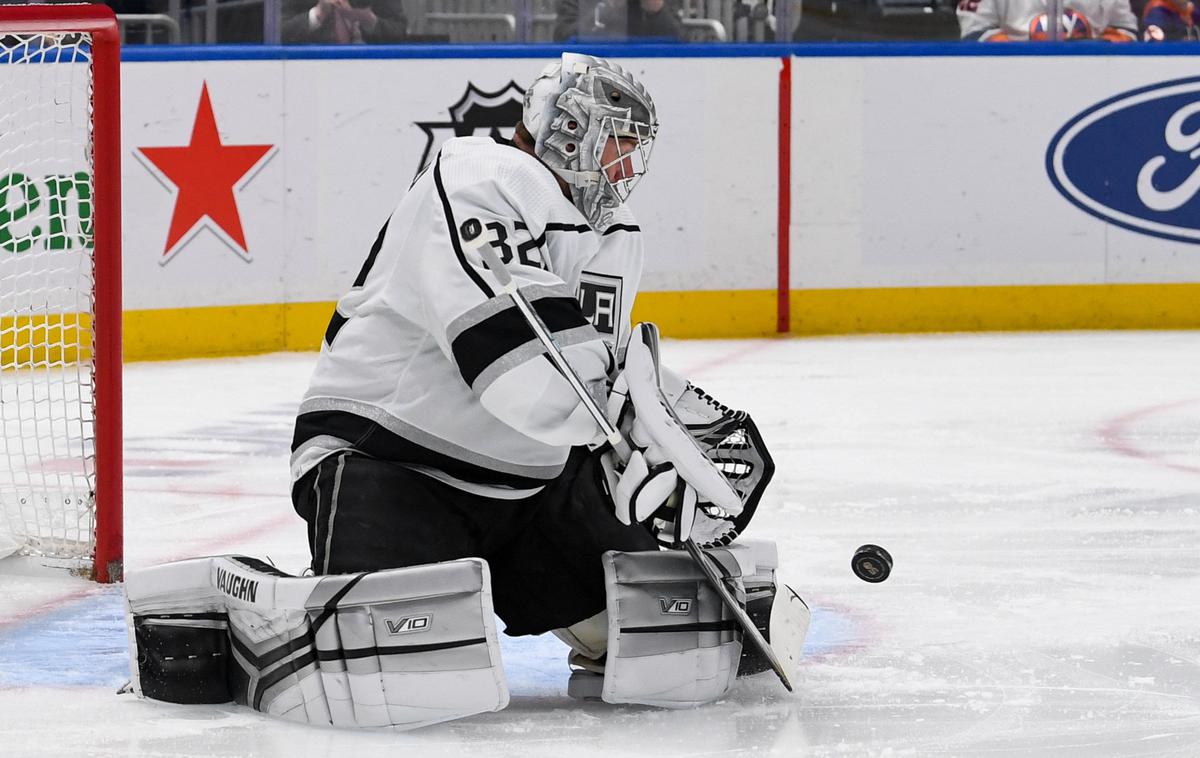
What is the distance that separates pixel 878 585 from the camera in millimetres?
2752

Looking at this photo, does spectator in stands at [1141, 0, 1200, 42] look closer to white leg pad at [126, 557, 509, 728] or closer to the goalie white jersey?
the goalie white jersey

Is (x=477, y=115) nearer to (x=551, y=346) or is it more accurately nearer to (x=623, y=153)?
(x=623, y=153)

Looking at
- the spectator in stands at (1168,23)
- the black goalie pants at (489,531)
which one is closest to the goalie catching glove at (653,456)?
the black goalie pants at (489,531)

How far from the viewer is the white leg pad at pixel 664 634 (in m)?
2.05

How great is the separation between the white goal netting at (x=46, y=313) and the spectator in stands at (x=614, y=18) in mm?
1905

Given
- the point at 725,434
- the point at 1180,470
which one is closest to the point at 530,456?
the point at 725,434

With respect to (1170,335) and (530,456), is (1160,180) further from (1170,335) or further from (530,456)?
(530,456)

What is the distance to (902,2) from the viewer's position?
6.23m

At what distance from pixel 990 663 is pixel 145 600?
1064 millimetres

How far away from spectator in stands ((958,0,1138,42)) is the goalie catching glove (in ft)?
15.3

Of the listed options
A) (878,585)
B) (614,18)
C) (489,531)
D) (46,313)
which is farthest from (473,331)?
(614,18)

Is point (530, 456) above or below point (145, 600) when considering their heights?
above

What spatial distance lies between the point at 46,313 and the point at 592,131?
1642 millimetres

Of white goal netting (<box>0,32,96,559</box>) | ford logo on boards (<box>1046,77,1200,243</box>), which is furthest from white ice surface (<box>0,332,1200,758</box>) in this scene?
ford logo on boards (<box>1046,77,1200,243</box>)
